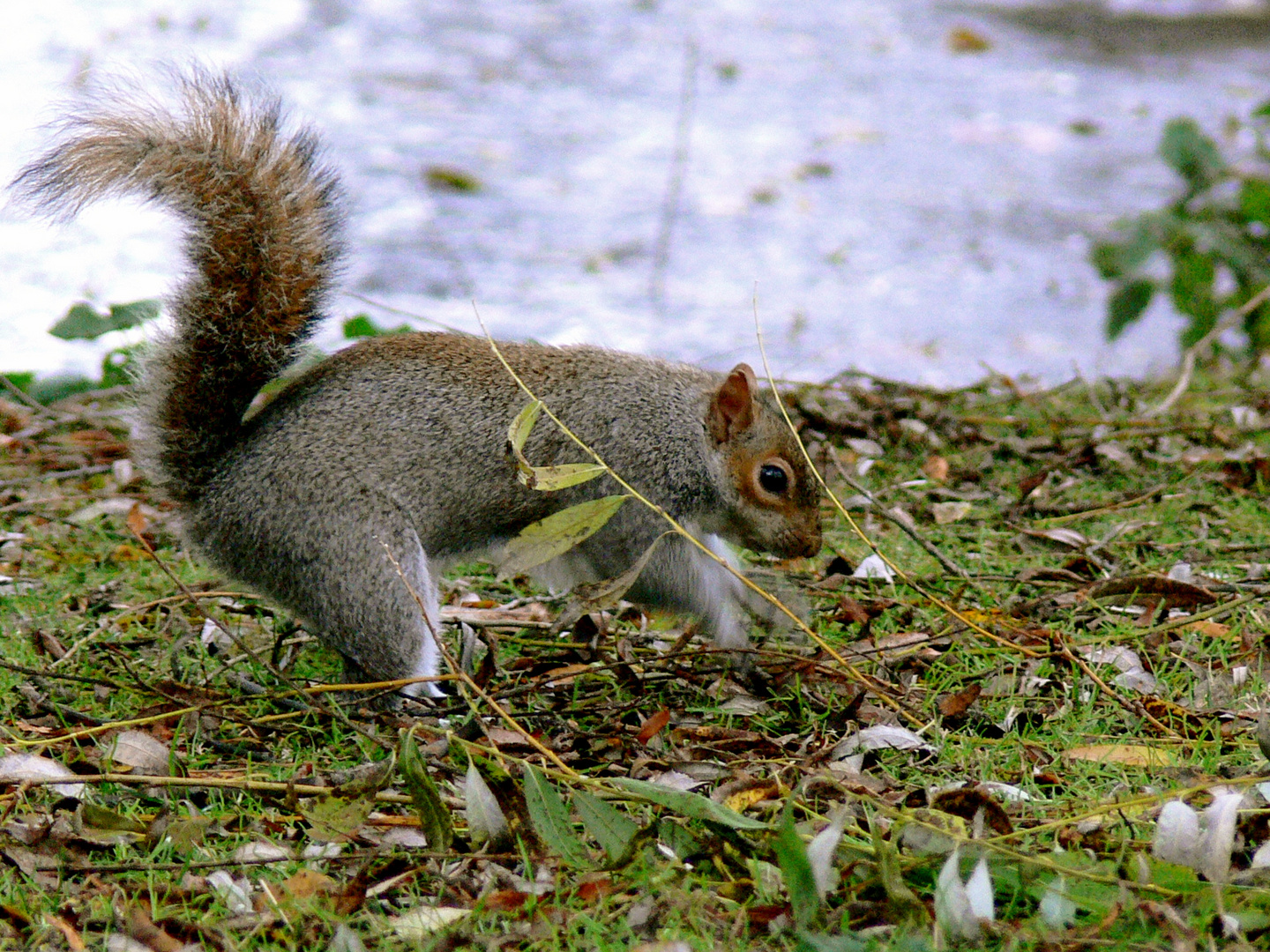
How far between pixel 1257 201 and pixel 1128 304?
44 centimetres

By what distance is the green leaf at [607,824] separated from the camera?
5.33ft

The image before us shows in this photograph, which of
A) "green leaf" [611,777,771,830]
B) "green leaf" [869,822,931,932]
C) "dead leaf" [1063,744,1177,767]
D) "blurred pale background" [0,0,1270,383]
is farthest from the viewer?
"blurred pale background" [0,0,1270,383]

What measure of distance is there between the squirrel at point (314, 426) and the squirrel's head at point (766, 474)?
0.05 meters

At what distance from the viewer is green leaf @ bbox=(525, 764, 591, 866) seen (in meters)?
1.66

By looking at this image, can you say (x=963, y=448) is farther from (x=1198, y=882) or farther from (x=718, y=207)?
(x=718, y=207)

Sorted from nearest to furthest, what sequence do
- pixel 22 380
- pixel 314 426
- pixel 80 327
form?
pixel 314 426 < pixel 80 327 < pixel 22 380

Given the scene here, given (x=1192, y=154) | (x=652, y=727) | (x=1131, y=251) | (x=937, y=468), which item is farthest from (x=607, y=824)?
(x=1192, y=154)

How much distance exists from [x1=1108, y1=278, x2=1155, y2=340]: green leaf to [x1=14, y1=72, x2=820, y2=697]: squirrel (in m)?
2.05

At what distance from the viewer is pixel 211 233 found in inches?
85.4

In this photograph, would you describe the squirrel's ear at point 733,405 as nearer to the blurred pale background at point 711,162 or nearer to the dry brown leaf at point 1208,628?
the dry brown leaf at point 1208,628

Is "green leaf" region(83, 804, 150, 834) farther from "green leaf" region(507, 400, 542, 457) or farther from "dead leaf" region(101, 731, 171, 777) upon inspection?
"green leaf" region(507, 400, 542, 457)

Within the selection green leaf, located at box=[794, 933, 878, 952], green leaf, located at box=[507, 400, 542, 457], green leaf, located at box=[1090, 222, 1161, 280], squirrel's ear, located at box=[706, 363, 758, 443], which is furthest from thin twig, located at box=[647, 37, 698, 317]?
green leaf, located at box=[794, 933, 878, 952]

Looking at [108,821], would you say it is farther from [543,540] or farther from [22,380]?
[22,380]

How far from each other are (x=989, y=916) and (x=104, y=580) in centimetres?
194
